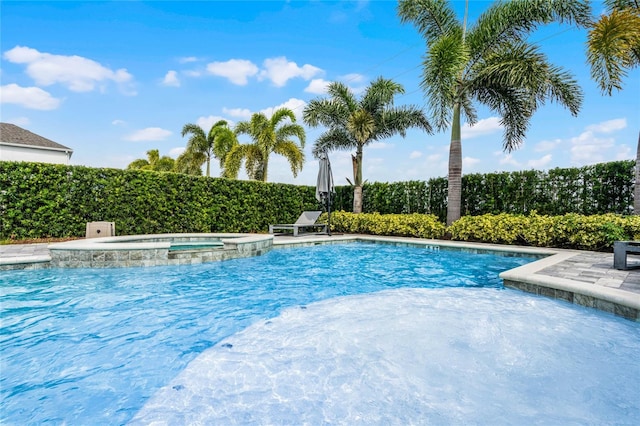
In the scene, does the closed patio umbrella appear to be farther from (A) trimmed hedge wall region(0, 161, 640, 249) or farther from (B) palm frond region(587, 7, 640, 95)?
(B) palm frond region(587, 7, 640, 95)

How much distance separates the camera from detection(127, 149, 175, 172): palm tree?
37.4m

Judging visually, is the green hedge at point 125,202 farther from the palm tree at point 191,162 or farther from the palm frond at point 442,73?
the palm tree at point 191,162

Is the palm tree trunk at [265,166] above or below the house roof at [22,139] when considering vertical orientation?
below

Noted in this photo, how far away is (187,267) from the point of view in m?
7.67

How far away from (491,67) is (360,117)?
215 inches

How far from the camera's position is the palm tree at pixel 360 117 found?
15.4m

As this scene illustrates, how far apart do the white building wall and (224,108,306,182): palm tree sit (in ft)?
36.0

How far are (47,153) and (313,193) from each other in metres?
17.7

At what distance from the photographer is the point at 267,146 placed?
19453 millimetres

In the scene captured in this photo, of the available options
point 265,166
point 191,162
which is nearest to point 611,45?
point 265,166

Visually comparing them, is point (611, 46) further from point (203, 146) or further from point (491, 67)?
point (203, 146)

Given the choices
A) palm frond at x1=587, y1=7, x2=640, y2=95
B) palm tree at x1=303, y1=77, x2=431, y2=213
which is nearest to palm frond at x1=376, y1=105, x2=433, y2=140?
palm tree at x1=303, y1=77, x2=431, y2=213

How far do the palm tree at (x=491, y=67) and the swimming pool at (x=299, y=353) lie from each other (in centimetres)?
745

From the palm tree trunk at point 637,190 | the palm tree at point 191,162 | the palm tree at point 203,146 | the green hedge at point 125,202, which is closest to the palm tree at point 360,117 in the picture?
the green hedge at point 125,202
